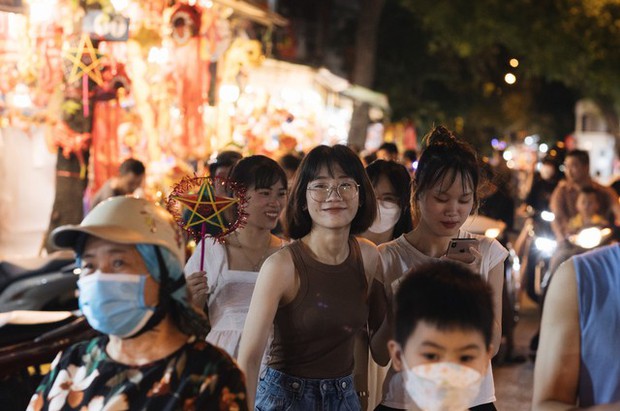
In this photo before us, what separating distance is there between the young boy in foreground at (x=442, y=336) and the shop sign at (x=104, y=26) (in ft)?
32.5

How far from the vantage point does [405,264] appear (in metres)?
4.62

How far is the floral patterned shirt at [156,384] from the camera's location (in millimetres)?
2834

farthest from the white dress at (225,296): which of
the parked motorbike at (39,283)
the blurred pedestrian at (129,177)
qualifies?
the blurred pedestrian at (129,177)

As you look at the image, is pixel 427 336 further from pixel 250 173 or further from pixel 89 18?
pixel 89 18

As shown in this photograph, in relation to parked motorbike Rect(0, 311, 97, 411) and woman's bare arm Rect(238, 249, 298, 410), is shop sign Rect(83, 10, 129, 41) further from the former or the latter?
woman's bare arm Rect(238, 249, 298, 410)

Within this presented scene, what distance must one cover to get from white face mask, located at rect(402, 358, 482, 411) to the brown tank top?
1.42 m

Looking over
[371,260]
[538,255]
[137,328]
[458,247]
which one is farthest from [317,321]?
[538,255]

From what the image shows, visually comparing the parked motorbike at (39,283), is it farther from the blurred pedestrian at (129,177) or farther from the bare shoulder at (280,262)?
the bare shoulder at (280,262)

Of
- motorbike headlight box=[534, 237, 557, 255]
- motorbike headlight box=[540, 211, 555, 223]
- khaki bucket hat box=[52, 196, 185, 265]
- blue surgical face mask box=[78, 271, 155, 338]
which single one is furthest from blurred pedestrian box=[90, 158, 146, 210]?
blue surgical face mask box=[78, 271, 155, 338]

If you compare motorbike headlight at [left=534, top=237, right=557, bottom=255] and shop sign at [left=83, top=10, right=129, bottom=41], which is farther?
motorbike headlight at [left=534, top=237, right=557, bottom=255]

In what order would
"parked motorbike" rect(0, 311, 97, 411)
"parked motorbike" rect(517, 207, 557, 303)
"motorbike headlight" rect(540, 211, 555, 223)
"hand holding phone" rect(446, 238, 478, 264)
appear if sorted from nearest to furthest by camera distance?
"hand holding phone" rect(446, 238, 478, 264) → "parked motorbike" rect(0, 311, 97, 411) → "parked motorbike" rect(517, 207, 557, 303) → "motorbike headlight" rect(540, 211, 555, 223)

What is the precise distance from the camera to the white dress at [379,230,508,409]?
4367mm

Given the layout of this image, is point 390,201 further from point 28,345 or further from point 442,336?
point 442,336

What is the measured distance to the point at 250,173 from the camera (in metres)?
5.44
